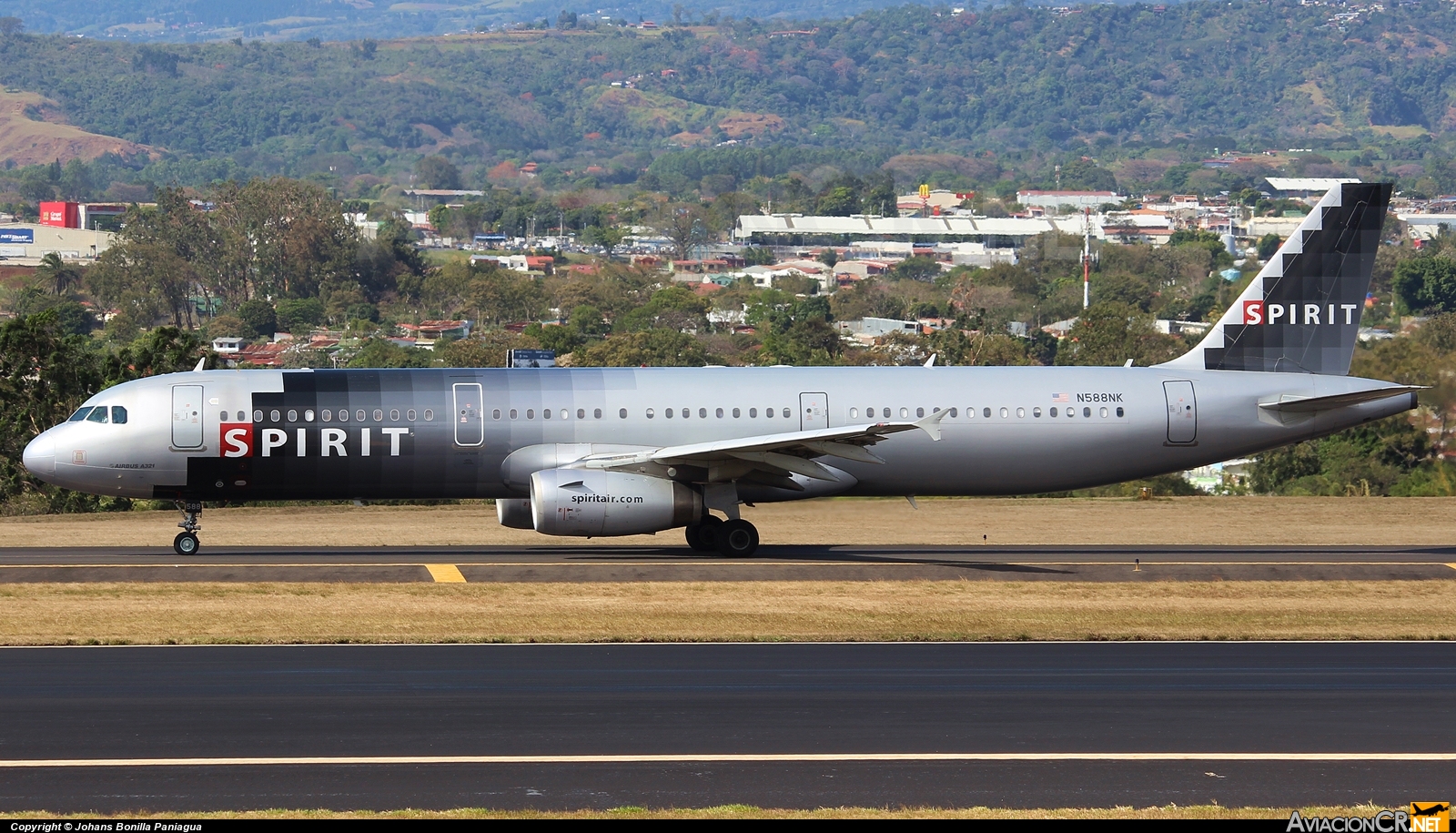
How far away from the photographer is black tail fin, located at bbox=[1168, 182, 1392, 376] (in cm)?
3934

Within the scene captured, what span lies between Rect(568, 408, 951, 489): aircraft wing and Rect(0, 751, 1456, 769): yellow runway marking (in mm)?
14792

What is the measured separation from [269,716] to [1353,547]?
27.1m

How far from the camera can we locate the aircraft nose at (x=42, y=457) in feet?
115

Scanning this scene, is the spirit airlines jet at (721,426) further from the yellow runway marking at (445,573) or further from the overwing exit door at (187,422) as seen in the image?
the yellow runway marking at (445,573)

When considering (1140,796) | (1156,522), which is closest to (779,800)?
(1140,796)

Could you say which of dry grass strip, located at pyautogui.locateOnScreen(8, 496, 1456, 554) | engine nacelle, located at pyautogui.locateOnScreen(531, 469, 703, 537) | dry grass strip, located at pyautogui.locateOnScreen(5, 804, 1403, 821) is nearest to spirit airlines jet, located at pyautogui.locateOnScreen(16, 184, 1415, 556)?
engine nacelle, located at pyautogui.locateOnScreen(531, 469, 703, 537)

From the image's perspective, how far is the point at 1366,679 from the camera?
906 inches

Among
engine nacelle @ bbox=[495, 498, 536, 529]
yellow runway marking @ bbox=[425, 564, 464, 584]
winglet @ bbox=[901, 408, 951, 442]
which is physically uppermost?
winglet @ bbox=[901, 408, 951, 442]

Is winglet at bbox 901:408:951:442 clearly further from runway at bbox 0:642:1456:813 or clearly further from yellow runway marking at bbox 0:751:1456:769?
yellow runway marking at bbox 0:751:1456:769

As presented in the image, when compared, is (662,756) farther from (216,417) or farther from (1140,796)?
(216,417)

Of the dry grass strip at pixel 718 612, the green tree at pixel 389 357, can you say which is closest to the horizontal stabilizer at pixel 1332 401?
the dry grass strip at pixel 718 612

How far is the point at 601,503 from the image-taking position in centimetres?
3372

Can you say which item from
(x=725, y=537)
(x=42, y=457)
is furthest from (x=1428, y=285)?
(x=42, y=457)

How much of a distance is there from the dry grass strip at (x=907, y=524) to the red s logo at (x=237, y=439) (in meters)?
3.67
